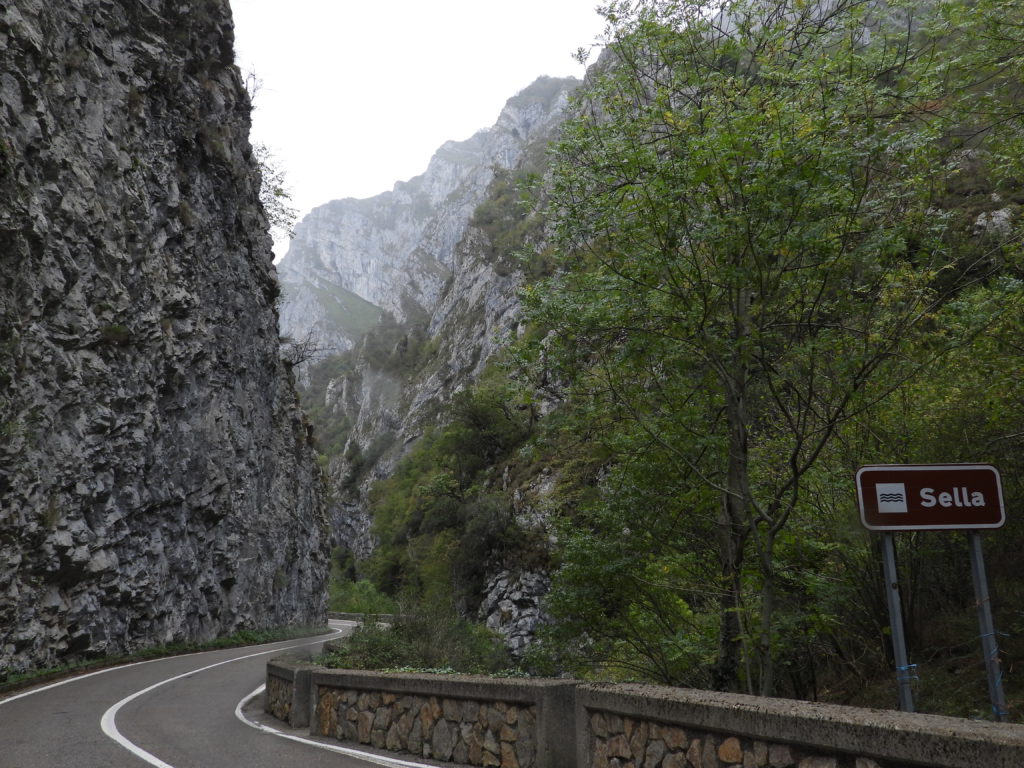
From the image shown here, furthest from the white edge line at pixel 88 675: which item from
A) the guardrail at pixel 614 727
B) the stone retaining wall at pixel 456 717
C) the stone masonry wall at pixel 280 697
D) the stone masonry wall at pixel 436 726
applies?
the stone retaining wall at pixel 456 717

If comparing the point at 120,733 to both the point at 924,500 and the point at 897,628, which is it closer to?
the point at 897,628

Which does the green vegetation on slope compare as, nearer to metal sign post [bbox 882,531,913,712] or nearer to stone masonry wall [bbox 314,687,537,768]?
stone masonry wall [bbox 314,687,537,768]

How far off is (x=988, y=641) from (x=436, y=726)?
515 centimetres

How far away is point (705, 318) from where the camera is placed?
7543 mm

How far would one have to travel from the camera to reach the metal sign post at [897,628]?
138 inches

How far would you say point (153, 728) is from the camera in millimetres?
9617

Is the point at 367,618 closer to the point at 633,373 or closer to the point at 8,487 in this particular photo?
the point at 633,373

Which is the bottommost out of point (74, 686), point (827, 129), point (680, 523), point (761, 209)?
point (74, 686)

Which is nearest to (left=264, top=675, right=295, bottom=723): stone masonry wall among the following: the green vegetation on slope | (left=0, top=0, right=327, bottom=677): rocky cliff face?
the green vegetation on slope

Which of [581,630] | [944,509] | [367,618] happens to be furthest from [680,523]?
[944,509]

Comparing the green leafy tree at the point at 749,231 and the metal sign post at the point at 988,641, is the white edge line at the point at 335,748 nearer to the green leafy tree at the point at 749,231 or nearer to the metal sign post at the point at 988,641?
the green leafy tree at the point at 749,231

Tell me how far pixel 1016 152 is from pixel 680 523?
5955 mm

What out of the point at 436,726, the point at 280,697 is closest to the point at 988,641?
the point at 436,726

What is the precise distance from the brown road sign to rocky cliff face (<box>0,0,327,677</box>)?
55.0 ft
